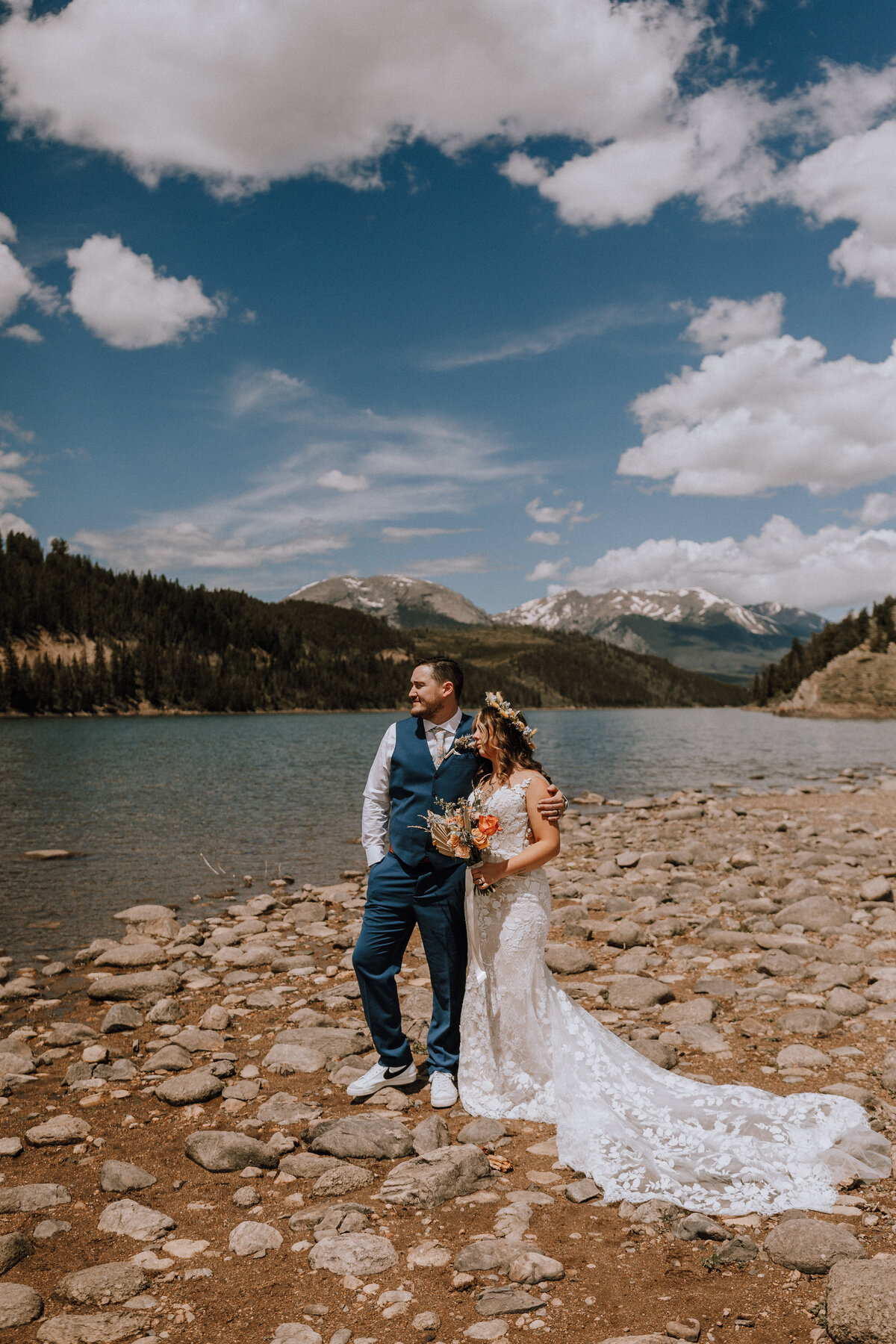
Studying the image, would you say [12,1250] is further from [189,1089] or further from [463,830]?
[463,830]

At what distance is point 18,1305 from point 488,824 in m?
4.46

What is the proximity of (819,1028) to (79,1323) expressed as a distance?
7.79 m

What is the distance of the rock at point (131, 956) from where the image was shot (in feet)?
44.2

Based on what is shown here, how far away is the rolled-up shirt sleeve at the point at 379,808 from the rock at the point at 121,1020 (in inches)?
198

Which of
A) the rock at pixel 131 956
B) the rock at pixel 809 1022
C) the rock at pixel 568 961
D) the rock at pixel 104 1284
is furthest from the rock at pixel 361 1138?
the rock at pixel 131 956

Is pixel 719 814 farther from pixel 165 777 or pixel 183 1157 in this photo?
pixel 165 777

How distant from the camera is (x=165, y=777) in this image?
159 ft

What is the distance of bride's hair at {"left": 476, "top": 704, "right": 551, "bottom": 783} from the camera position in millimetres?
7465

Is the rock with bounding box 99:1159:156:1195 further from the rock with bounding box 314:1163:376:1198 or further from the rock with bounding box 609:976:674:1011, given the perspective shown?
the rock with bounding box 609:976:674:1011

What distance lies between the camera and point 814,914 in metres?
13.7

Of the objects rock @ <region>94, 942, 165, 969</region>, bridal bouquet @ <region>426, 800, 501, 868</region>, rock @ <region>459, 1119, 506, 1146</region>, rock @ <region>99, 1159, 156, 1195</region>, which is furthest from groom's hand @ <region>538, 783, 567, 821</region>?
rock @ <region>94, 942, 165, 969</region>

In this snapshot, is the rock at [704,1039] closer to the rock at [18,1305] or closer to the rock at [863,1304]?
the rock at [863,1304]

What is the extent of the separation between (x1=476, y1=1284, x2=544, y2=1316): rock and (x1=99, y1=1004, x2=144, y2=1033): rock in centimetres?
715

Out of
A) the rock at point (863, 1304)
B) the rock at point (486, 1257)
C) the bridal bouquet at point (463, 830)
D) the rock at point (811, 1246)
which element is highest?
the bridal bouquet at point (463, 830)
